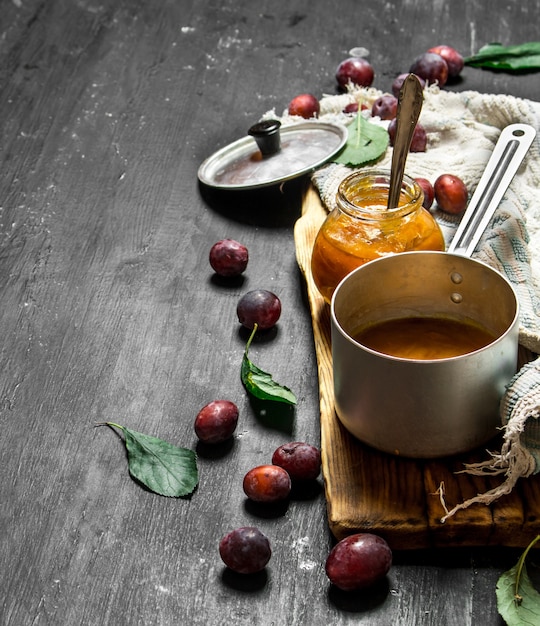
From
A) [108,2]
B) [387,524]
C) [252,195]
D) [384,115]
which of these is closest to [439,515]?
[387,524]

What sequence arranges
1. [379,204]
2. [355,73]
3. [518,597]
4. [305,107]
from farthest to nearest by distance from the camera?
[355,73] → [305,107] → [379,204] → [518,597]

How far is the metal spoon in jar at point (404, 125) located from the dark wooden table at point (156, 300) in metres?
0.26

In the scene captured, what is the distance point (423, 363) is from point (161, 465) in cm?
36

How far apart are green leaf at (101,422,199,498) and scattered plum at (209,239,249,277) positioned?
1.25 feet

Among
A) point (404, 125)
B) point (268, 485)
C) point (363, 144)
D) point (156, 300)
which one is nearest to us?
point (268, 485)

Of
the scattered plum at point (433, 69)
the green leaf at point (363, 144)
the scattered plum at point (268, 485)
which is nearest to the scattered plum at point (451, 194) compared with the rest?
the green leaf at point (363, 144)

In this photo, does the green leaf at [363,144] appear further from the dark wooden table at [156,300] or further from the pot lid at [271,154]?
the dark wooden table at [156,300]

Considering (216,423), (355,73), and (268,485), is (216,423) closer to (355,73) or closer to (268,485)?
(268,485)

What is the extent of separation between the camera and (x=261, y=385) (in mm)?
1168

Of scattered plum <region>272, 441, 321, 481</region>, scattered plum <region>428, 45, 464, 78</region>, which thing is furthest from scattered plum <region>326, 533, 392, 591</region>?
scattered plum <region>428, 45, 464, 78</region>

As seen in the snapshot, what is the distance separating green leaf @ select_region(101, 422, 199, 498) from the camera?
3.44 feet

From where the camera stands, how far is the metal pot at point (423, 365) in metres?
0.93

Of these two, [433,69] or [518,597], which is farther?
[433,69]

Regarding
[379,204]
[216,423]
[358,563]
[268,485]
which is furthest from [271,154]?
[358,563]
